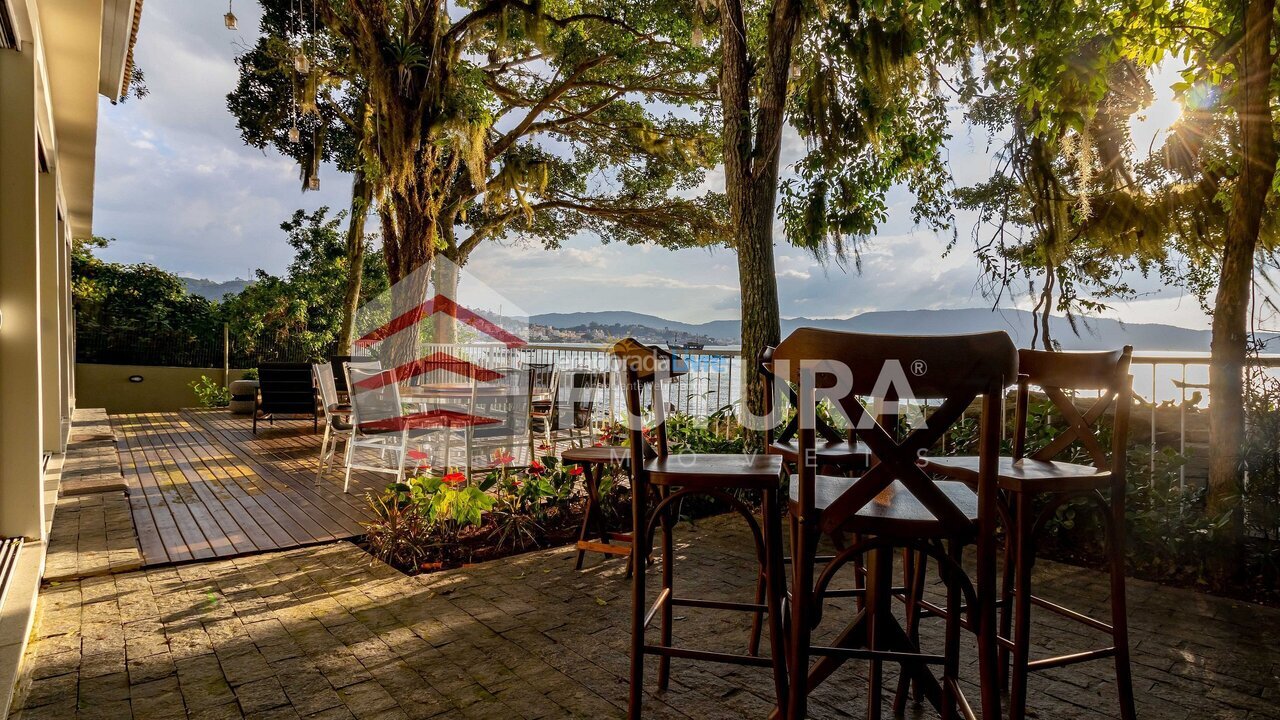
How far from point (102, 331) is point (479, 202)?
7553 mm

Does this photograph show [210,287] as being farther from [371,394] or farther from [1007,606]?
[1007,606]

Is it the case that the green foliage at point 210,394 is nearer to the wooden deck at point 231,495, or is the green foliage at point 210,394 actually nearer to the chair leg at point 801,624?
the wooden deck at point 231,495

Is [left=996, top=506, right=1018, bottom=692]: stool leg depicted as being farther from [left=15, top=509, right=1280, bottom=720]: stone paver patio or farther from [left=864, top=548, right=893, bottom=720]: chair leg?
[left=864, top=548, right=893, bottom=720]: chair leg

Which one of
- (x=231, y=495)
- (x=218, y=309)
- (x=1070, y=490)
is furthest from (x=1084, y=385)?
(x=218, y=309)

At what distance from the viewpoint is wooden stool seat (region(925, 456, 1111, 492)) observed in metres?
1.82

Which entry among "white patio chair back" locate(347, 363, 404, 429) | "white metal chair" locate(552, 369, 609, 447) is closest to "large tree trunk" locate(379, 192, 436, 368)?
"white metal chair" locate(552, 369, 609, 447)

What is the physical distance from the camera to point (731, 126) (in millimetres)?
4684

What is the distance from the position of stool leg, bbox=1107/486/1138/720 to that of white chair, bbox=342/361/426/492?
4022mm

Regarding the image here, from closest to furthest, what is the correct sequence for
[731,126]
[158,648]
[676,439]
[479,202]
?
[158,648] → [731,126] → [676,439] → [479,202]

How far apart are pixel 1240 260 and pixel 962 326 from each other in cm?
604

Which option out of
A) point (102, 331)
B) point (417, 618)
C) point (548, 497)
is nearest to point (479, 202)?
point (102, 331)

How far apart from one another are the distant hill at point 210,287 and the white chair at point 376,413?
10953 mm

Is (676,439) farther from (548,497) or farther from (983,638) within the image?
(983,638)

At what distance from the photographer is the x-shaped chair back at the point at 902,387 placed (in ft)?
4.56
